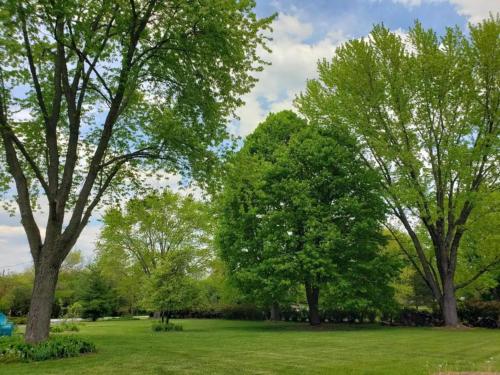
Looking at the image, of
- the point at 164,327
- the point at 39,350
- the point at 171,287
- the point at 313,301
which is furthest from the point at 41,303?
the point at 313,301

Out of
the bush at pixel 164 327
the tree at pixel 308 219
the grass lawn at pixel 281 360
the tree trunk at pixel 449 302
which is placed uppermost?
the tree at pixel 308 219

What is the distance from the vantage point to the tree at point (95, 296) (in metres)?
45.4

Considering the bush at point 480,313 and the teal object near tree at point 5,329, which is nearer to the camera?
the teal object near tree at point 5,329

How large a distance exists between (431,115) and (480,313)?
13289mm

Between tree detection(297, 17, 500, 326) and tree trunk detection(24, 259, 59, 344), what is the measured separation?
724 inches

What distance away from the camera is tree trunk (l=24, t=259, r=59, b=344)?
12.8 meters

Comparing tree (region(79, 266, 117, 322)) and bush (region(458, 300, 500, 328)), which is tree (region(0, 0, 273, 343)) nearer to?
bush (region(458, 300, 500, 328))

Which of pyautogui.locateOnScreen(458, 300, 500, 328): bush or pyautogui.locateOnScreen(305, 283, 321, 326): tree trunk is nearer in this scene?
pyautogui.locateOnScreen(458, 300, 500, 328): bush

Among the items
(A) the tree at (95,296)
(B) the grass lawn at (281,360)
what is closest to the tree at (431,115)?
(B) the grass lawn at (281,360)

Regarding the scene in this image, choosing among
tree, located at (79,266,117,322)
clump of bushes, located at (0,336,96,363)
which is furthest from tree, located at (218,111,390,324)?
tree, located at (79,266,117,322)

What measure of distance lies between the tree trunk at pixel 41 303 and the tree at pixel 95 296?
34542 mm

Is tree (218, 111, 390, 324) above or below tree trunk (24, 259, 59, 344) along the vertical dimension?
above

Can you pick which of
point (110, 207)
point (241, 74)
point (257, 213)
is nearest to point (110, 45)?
point (241, 74)

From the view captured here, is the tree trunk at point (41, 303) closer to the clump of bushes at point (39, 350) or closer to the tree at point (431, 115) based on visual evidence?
the clump of bushes at point (39, 350)
